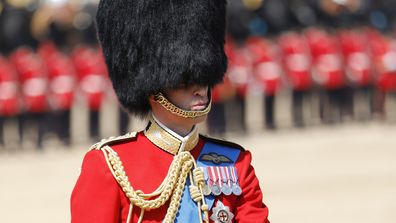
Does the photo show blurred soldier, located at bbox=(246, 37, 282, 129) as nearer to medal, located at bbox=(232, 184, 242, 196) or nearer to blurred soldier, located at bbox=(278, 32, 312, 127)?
blurred soldier, located at bbox=(278, 32, 312, 127)

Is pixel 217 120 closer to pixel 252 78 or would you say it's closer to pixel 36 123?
pixel 252 78

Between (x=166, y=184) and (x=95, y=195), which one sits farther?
(x=166, y=184)

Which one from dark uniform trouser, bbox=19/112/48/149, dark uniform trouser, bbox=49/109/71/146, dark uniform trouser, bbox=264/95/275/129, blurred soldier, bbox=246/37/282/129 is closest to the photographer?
dark uniform trouser, bbox=19/112/48/149

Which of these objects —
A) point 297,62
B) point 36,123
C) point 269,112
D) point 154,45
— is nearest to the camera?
point 154,45

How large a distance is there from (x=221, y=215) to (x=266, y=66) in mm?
10590

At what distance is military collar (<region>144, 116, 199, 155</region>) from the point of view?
164 inches

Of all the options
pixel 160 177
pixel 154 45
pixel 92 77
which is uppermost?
pixel 154 45

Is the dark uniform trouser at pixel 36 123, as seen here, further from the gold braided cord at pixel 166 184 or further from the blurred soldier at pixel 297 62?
the gold braided cord at pixel 166 184

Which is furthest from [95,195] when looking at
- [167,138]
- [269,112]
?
[269,112]

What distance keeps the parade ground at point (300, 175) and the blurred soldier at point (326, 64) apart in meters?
0.43

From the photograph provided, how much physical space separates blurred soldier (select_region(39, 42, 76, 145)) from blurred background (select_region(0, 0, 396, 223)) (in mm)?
11

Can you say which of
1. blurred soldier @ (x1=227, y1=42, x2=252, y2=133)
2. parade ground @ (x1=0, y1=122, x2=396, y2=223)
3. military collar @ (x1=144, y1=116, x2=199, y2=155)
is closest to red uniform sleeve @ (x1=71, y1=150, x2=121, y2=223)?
military collar @ (x1=144, y1=116, x2=199, y2=155)

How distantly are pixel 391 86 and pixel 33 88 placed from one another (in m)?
3.95

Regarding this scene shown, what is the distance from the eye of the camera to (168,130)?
4176mm
